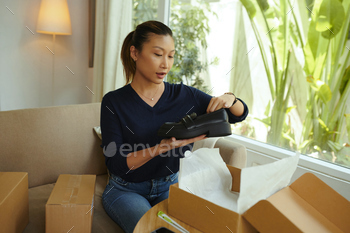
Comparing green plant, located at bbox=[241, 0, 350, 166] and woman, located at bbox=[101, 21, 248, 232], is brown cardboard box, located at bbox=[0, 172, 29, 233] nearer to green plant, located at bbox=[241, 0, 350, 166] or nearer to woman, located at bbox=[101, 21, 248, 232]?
woman, located at bbox=[101, 21, 248, 232]

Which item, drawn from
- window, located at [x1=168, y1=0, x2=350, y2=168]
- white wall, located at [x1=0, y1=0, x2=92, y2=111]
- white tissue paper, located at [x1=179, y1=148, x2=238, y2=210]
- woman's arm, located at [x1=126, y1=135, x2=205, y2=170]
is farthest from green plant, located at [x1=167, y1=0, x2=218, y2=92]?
white tissue paper, located at [x1=179, y1=148, x2=238, y2=210]

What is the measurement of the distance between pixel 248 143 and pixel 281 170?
1.23 metres

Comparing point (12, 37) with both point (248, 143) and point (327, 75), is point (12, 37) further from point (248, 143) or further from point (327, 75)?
point (327, 75)

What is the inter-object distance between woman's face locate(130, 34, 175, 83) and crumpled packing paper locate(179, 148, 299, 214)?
0.44m

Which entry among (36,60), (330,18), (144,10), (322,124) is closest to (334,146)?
(322,124)

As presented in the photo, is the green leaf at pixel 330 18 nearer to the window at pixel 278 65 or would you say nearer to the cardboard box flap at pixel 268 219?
the window at pixel 278 65

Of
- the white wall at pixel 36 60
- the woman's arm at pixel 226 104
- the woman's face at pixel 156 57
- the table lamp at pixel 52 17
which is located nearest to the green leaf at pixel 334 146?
the woman's arm at pixel 226 104

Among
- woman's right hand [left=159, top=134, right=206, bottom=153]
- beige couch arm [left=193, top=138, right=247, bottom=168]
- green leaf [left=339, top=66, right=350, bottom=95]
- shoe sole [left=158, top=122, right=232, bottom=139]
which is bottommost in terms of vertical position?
beige couch arm [left=193, top=138, right=247, bottom=168]

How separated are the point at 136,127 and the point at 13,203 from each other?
21.4 inches

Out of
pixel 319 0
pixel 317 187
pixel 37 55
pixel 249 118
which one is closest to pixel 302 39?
pixel 319 0

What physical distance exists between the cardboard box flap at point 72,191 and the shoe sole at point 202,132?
0.41 meters

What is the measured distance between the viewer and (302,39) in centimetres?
175

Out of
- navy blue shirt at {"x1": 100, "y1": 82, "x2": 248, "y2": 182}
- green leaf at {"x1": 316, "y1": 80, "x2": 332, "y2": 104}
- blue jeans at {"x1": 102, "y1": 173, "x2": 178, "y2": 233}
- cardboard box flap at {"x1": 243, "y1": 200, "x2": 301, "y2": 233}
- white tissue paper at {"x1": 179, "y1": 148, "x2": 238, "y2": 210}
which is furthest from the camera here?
green leaf at {"x1": 316, "y1": 80, "x2": 332, "y2": 104}

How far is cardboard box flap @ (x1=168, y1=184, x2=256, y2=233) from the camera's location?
0.74 metres
